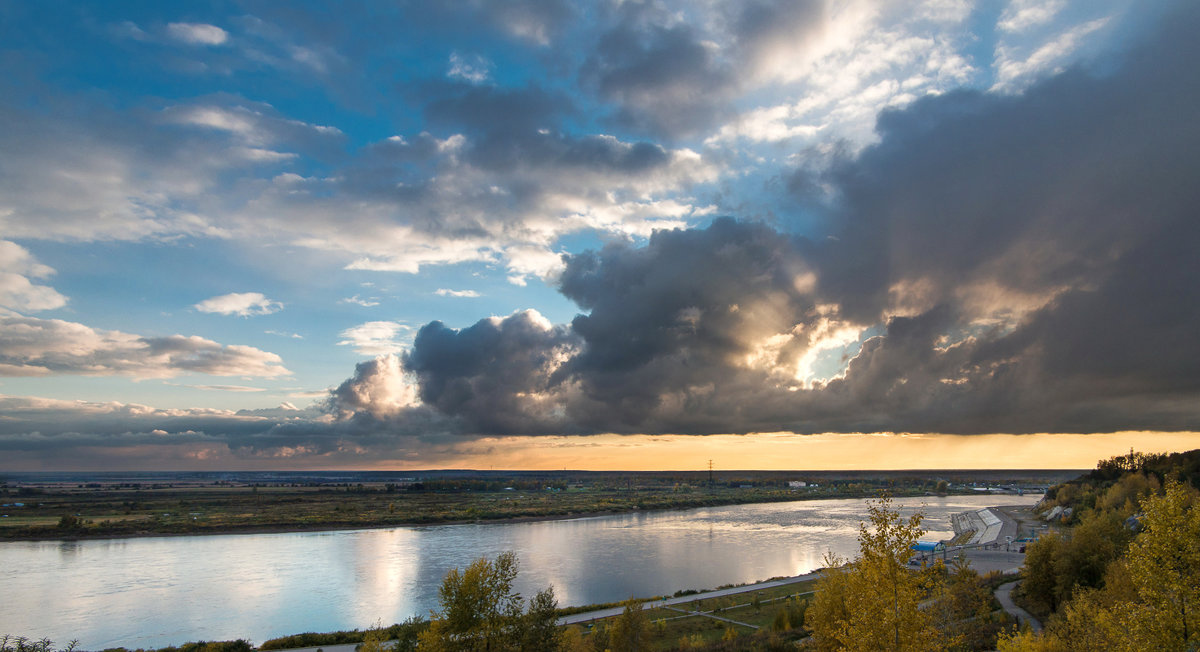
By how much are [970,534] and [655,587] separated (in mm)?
58482

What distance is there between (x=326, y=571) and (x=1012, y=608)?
60.2m

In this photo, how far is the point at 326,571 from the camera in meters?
65.3

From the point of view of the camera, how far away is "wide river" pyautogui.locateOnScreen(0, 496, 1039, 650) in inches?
1800

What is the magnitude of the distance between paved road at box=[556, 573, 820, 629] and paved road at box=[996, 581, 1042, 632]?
1492 centimetres

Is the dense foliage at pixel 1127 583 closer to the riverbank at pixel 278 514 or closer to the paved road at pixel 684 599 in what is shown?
the paved road at pixel 684 599

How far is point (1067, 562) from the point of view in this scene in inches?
1517

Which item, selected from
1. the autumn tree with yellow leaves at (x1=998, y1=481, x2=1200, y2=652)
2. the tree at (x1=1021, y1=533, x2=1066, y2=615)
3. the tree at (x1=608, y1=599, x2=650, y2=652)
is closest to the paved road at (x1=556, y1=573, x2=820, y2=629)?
the tree at (x1=608, y1=599, x2=650, y2=652)

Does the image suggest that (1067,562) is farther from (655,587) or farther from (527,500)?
(527,500)

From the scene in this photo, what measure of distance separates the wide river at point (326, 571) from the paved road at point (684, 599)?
527cm

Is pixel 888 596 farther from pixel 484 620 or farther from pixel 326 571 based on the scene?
pixel 326 571

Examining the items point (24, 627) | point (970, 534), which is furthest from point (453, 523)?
point (970, 534)

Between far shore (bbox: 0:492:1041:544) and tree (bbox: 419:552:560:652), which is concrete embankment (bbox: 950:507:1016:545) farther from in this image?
tree (bbox: 419:552:560:652)

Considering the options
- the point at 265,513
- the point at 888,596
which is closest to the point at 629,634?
the point at 888,596

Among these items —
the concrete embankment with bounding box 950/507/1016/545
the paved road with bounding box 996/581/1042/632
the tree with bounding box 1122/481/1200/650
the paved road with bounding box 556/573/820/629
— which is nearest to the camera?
the tree with bounding box 1122/481/1200/650
